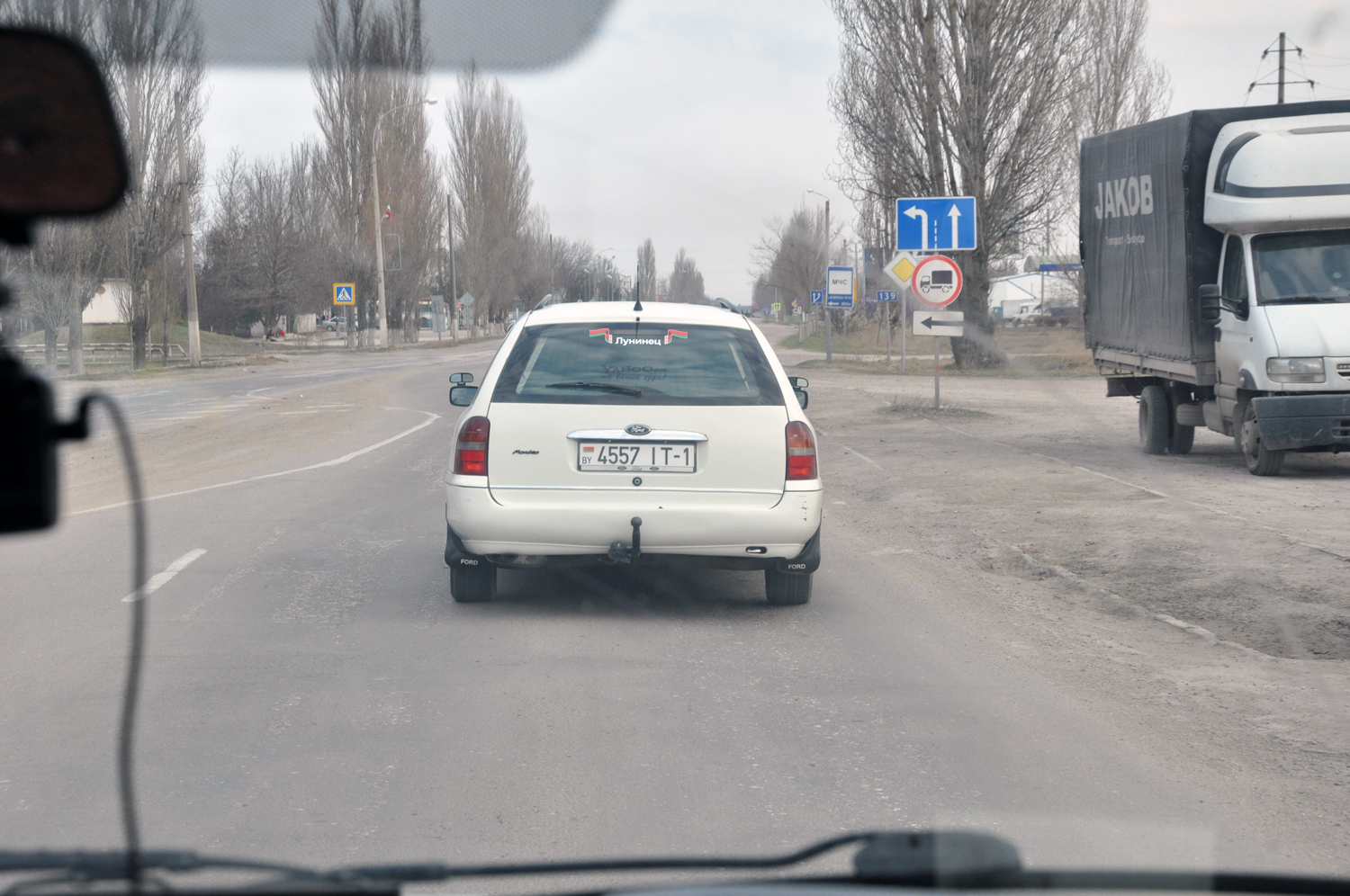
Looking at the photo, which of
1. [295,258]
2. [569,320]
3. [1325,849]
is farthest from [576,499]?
[295,258]

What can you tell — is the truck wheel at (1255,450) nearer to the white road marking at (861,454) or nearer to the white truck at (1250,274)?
the white truck at (1250,274)

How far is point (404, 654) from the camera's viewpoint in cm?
591

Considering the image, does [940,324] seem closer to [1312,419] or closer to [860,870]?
[1312,419]

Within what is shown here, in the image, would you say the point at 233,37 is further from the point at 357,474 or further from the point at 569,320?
the point at 357,474

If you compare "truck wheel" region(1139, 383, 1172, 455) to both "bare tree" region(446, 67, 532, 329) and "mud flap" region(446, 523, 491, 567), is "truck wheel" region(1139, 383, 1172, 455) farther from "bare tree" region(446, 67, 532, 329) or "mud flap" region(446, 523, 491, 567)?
"bare tree" region(446, 67, 532, 329)

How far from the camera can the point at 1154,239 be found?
1552 cm

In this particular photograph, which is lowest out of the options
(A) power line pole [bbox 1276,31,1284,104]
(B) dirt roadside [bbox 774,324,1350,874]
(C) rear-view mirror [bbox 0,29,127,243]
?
(B) dirt roadside [bbox 774,324,1350,874]

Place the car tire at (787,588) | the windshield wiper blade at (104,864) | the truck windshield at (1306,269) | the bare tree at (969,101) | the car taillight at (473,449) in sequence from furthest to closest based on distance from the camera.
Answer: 1. the bare tree at (969,101)
2. the truck windshield at (1306,269)
3. the car tire at (787,588)
4. the car taillight at (473,449)
5. the windshield wiper blade at (104,864)

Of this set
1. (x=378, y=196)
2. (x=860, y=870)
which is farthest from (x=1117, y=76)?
(x=860, y=870)

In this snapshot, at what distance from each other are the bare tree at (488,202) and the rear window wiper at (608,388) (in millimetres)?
60995

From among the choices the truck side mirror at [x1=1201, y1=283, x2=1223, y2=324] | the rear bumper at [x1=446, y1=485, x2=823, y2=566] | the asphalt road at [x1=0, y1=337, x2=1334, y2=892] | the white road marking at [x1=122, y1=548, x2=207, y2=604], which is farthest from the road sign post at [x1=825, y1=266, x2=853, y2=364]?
the rear bumper at [x1=446, y1=485, x2=823, y2=566]

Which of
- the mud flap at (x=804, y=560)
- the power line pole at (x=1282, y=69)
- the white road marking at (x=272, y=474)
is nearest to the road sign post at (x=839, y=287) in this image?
the power line pole at (x=1282, y=69)

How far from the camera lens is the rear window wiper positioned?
6645 millimetres

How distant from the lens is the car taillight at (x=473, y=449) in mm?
6562
